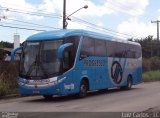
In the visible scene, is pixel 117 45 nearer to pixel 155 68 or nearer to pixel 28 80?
pixel 28 80

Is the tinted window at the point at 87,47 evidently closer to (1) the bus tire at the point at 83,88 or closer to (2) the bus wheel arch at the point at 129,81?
(1) the bus tire at the point at 83,88

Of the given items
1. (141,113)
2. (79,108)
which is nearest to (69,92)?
(79,108)

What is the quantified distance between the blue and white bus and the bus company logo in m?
1.66

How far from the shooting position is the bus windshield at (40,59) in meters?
20.0

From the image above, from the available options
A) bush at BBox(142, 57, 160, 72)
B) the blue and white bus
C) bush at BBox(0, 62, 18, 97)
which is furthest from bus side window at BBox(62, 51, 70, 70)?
bush at BBox(142, 57, 160, 72)

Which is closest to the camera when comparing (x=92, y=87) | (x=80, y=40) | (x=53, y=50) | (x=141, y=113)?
(x=141, y=113)

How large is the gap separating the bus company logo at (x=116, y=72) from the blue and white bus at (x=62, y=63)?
1.66 m

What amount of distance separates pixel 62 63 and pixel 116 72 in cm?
757

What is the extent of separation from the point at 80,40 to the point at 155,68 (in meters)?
38.4

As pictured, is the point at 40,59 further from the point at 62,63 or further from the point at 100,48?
the point at 100,48

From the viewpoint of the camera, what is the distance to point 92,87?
917 inches

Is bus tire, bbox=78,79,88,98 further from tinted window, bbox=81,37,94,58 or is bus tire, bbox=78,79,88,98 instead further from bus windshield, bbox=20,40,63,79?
bus windshield, bbox=20,40,63,79

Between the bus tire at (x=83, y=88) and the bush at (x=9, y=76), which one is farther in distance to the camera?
the bush at (x=9, y=76)

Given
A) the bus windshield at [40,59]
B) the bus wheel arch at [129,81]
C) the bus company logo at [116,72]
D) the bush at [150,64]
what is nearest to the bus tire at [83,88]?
the bus windshield at [40,59]
